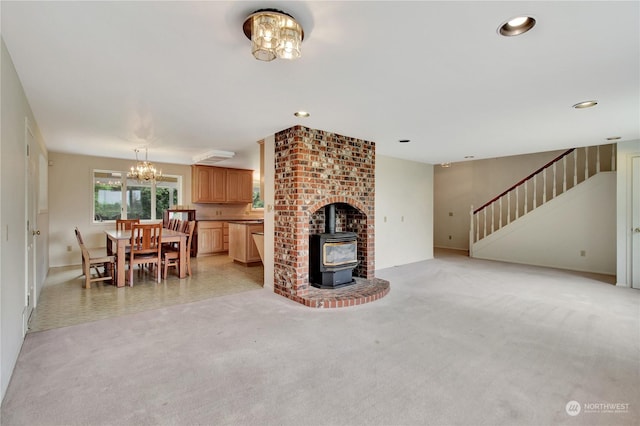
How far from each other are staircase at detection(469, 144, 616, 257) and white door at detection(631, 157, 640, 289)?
4.04 ft

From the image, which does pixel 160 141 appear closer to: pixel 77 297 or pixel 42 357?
pixel 77 297

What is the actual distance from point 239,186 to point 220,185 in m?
0.52

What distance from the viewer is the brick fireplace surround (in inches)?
152

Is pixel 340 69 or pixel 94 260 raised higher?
pixel 340 69

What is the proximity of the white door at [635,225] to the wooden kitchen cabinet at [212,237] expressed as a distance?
790 centimetres

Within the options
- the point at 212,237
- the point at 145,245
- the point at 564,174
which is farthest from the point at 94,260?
the point at 564,174

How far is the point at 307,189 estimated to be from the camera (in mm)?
3941

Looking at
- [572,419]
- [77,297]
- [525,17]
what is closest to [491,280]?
[572,419]

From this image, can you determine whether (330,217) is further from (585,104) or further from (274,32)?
(585,104)

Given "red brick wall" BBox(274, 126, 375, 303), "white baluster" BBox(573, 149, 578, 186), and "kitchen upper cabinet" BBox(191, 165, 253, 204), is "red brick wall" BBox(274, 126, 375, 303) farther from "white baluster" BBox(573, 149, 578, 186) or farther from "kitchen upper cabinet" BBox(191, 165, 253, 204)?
"white baluster" BBox(573, 149, 578, 186)

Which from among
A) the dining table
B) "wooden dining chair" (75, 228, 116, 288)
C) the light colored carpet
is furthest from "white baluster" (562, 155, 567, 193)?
"wooden dining chair" (75, 228, 116, 288)

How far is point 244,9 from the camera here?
162 cm

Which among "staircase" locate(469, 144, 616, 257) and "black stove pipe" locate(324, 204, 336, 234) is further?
"staircase" locate(469, 144, 616, 257)

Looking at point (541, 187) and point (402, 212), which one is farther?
point (541, 187)
